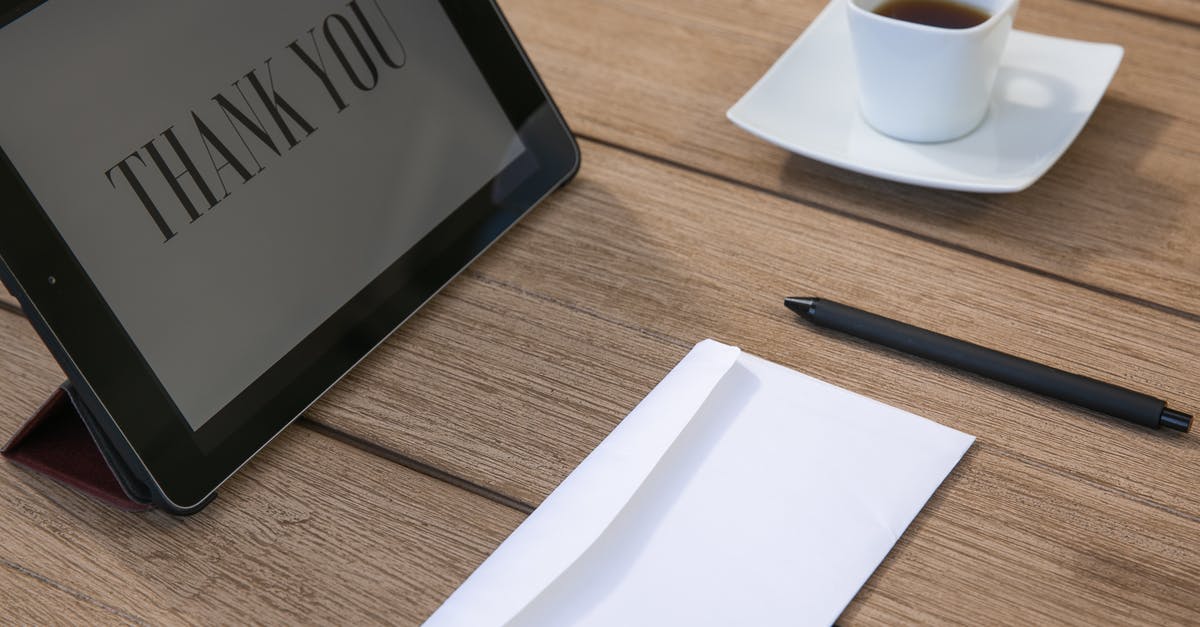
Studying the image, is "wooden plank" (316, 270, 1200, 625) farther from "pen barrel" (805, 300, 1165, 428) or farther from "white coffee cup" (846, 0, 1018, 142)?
"white coffee cup" (846, 0, 1018, 142)

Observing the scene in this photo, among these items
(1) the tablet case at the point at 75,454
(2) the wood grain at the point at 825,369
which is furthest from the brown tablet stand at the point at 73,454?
(2) the wood grain at the point at 825,369

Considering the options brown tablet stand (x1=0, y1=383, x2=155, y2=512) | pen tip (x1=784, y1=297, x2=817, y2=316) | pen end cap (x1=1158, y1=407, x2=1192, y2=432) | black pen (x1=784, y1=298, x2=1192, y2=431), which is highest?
brown tablet stand (x1=0, y1=383, x2=155, y2=512)

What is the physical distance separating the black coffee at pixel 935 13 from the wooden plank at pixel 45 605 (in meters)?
0.62

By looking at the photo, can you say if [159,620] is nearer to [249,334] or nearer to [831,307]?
[249,334]

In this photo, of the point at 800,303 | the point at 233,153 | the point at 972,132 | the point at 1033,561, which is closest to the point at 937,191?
the point at 972,132

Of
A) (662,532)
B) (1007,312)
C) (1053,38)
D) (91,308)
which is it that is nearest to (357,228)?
(91,308)

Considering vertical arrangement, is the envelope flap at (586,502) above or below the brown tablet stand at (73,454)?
below

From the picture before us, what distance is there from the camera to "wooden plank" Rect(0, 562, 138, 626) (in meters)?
0.58

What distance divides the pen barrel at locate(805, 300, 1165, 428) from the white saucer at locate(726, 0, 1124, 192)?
0.13 m

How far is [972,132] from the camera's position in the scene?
31.4 inches

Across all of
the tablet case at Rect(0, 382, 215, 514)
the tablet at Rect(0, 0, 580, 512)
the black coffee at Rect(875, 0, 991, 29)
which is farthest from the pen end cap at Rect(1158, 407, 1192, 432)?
the tablet case at Rect(0, 382, 215, 514)

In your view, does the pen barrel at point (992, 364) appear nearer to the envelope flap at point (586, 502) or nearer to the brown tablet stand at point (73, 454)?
the envelope flap at point (586, 502)

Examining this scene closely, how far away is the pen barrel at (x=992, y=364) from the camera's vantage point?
2.02 ft

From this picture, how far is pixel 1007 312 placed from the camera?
2.26 ft
